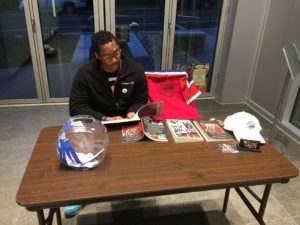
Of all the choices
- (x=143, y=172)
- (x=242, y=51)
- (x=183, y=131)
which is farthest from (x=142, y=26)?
(x=143, y=172)

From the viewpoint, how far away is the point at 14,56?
3.71 meters

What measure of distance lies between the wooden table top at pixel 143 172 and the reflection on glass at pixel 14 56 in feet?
7.99

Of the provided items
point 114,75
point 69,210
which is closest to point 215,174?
point 114,75

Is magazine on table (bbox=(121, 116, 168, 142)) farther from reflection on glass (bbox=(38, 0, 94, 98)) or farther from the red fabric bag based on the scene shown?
reflection on glass (bbox=(38, 0, 94, 98))

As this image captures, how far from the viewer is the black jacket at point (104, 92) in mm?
1722

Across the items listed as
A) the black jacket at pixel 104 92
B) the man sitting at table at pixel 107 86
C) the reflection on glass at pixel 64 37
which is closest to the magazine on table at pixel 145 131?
the man sitting at table at pixel 107 86

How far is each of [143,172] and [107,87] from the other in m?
0.78

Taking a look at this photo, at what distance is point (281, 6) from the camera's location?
2.97m

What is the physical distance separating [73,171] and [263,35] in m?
3.00

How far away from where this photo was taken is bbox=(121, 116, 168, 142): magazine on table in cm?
138

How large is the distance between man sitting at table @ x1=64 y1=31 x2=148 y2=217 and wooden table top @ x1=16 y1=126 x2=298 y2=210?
436mm

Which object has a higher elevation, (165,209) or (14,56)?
(14,56)

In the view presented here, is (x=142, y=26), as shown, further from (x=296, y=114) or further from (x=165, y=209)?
(x=165, y=209)

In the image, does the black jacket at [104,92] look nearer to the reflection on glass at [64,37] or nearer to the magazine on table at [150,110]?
the magazine on table at [150,110]
